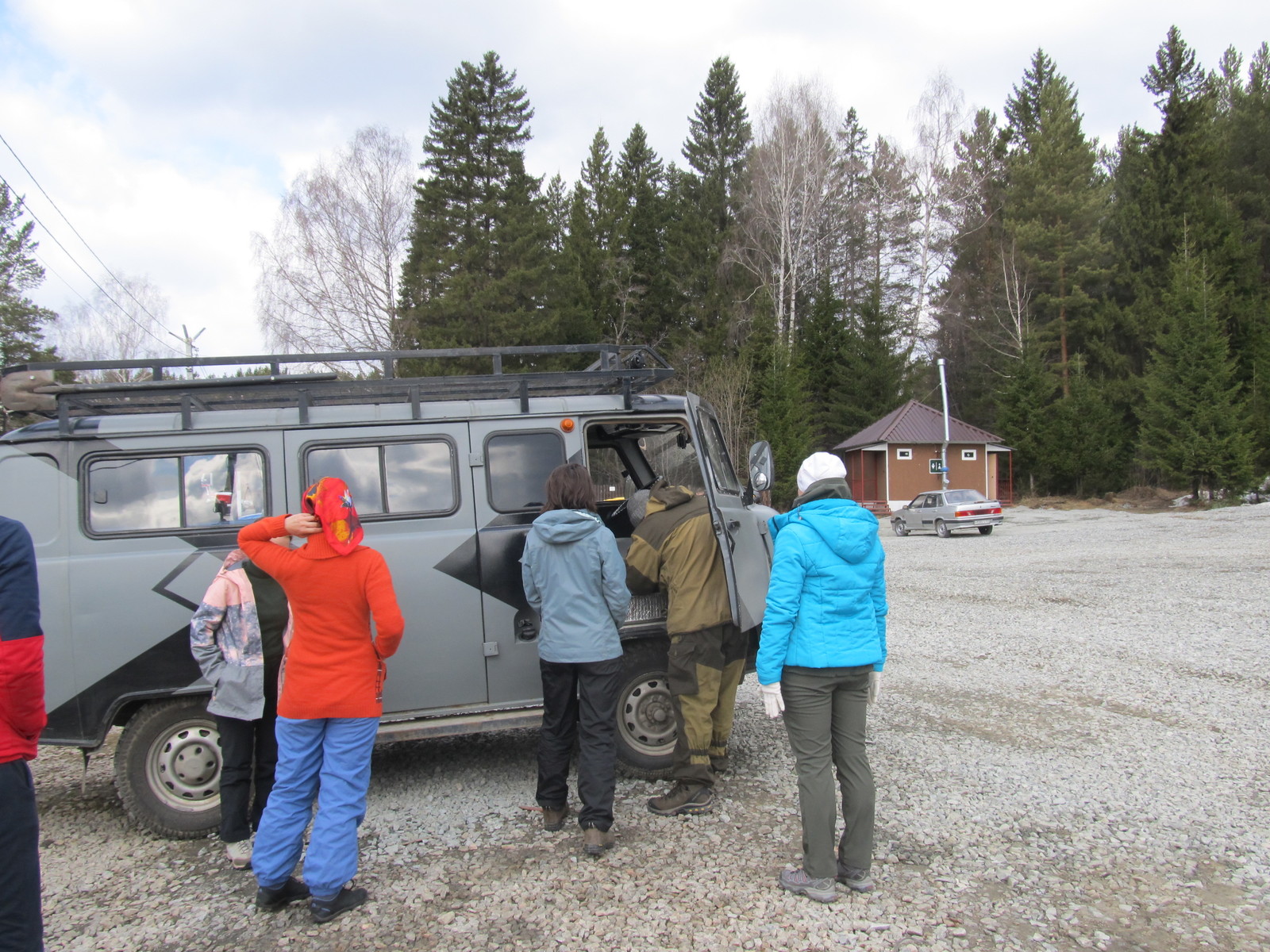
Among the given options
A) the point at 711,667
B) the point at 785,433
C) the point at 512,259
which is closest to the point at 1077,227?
the point at 785,433

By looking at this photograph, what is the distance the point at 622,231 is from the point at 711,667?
136ft

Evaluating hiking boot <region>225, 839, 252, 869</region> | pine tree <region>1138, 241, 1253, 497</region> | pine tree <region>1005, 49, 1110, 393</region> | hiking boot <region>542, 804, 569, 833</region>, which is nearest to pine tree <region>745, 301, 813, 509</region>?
pine tree <region>1138, 241, 1253, 497</region>

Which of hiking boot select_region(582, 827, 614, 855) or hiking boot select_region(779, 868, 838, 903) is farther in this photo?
hiking boot select_region(582, 827, 614, 855)

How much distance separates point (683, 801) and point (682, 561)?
1.39 metres

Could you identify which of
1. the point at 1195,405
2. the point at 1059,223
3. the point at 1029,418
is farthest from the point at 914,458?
the point at 1059,223

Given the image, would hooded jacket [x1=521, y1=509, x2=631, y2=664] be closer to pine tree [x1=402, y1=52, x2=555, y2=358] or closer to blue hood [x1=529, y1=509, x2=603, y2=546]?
blue hood [x1=529, y1=509, x2=603, y2=546]

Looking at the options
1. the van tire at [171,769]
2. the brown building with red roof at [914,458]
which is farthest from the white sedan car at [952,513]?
the van tire at [171,769]

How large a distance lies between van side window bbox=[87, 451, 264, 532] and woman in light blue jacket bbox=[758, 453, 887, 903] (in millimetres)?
2987

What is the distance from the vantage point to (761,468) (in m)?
5.05

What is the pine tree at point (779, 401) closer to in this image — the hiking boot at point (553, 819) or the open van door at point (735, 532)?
the open van door at point (735, 532)

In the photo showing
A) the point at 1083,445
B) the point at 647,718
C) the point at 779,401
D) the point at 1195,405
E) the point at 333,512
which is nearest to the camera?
the point at 333,512

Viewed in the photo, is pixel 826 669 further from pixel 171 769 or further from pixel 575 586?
pixel 171 769

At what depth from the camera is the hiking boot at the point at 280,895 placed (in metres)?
3.64

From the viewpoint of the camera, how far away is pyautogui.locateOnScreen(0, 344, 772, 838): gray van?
4.38 meters
